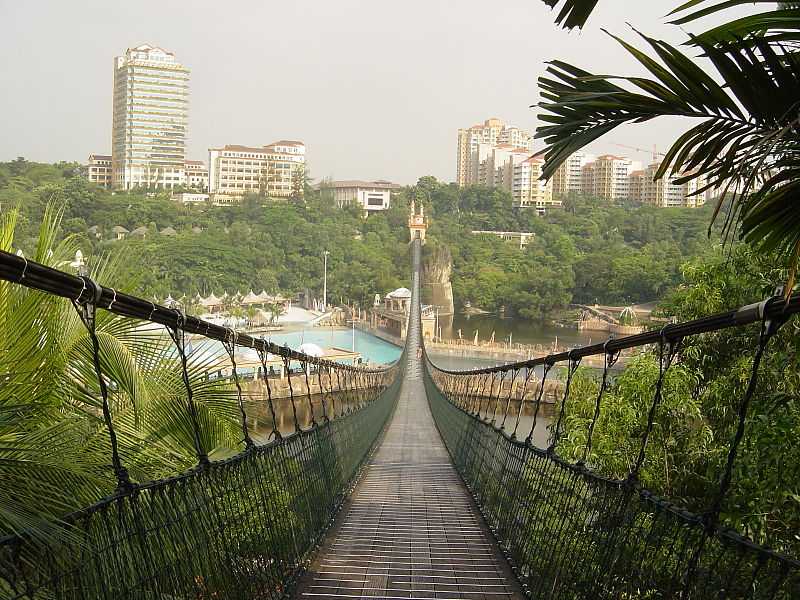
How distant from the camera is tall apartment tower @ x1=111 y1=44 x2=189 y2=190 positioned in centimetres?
8456

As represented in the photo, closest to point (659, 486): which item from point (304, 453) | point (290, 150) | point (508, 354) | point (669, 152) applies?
point (304, 453)

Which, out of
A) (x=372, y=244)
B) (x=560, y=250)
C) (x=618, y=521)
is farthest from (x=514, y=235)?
(x=618, y=521)

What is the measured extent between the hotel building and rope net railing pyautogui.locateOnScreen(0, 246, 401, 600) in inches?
2934

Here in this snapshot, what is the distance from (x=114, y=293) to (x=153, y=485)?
1.08 feet

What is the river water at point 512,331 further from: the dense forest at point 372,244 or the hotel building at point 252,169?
the hotel building at point 252,169

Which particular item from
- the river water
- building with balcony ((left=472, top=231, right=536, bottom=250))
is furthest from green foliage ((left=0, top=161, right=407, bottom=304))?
building with balcony ((left=472, top=231, right=536, bottom=250))

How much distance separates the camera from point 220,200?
65.6 m

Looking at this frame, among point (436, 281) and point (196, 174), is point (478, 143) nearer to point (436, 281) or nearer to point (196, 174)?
point (196, 174)

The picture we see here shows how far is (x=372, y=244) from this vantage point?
201ft

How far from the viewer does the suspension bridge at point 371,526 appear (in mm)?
1263

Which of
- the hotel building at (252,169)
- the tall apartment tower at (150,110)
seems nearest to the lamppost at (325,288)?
the hotel building at (252,169)

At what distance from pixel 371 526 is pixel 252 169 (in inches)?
3135

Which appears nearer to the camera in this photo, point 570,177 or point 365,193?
point 365,193

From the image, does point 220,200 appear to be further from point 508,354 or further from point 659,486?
point 659,486
